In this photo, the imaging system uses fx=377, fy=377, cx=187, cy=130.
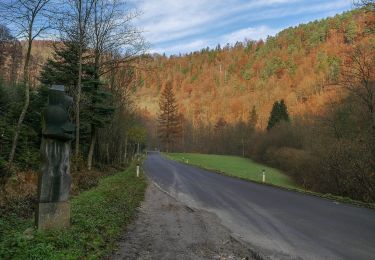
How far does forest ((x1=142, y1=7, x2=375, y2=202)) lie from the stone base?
17.2 metres

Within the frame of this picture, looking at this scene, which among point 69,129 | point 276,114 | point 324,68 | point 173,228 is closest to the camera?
point 69,129

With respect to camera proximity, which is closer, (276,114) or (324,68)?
(276,114)

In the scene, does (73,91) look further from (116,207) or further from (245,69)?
(245,69)

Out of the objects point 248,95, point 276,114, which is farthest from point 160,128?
point 248,95

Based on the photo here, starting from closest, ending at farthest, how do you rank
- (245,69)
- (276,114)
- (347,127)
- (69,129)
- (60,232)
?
(60,232) < (69,129) < (347,127) < (276,114) < (245,69)

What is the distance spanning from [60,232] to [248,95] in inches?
6115

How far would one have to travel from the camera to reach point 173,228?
32.1 feet

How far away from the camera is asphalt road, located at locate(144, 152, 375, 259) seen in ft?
25.0

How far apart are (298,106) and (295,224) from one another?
114 metres

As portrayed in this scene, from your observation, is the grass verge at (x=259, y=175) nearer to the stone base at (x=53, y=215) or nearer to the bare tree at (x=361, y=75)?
the bare tree at (x=361, y=75)

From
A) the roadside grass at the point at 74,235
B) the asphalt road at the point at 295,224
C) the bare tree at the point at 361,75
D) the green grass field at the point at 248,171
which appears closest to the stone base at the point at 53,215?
the roadside grass at the point at 74,235

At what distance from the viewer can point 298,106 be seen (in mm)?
119312

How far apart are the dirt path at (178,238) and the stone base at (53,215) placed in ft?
4.37

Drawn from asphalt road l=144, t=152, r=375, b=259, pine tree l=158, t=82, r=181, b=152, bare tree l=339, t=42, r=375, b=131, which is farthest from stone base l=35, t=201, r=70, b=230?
pine tree l=158, t=82, r=181, b=152
